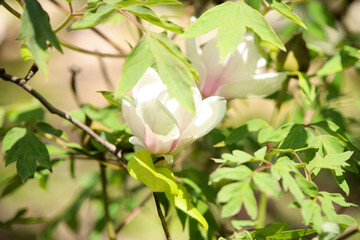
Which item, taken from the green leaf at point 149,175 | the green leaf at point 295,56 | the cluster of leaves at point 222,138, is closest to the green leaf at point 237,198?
the cluster of leaves at point 222,138

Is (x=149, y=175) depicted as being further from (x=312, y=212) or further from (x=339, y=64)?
(x=339, y=64)

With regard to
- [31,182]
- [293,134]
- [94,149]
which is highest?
[293,134]

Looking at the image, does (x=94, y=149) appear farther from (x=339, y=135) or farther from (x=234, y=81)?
(x=339, y=135)

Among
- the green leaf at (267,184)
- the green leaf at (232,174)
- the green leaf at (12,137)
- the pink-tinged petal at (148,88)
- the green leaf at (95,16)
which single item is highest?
the green leaf at (95,16)

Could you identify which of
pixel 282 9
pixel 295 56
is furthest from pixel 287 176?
pixel 295 56

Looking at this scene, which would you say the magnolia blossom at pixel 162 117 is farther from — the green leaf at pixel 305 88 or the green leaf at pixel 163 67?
the green leaf at pixel 305 88

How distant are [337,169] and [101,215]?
36.2 inches

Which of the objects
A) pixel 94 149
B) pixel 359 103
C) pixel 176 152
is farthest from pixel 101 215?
pixel 359 103

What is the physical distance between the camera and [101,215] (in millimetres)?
1374

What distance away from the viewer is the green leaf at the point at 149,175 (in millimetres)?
649

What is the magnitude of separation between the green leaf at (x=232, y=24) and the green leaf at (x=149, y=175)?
0.20 meters

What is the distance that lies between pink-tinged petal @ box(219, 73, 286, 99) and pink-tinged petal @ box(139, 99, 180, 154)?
0.20 meters

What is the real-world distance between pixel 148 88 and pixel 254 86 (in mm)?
239

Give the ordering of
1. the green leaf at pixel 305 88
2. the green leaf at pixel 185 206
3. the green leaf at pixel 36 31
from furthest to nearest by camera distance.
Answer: the green leaf at pixel 305 88
the green leaf at pixel 185 206
the green leaf at pixel 36 31
